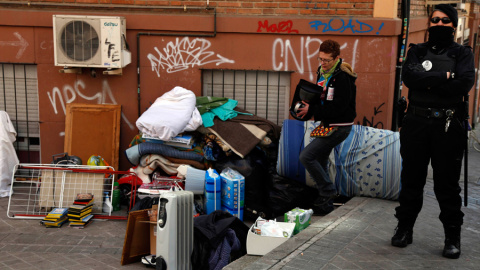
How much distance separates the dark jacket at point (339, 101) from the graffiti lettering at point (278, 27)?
6.35 feet

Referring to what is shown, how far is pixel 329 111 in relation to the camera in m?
6.32

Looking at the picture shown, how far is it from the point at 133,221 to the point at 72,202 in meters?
1.71

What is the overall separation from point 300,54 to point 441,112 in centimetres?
372

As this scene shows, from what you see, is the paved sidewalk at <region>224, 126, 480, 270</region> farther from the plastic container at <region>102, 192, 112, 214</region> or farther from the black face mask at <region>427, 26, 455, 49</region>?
the plastic container at <region>102, 192, 112, 214</region>

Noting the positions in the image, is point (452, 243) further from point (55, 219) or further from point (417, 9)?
point (417, 9)

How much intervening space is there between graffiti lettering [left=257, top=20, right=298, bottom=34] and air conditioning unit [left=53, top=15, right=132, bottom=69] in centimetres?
196

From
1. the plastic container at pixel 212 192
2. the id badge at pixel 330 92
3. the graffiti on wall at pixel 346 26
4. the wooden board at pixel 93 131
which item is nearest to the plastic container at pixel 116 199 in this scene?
the wooden board at pixel 93 131

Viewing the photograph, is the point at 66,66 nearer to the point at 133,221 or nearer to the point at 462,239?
the point at 133,221

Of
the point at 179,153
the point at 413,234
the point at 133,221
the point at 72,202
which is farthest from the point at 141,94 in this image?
the point at 413,234

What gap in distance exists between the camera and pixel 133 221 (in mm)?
5781

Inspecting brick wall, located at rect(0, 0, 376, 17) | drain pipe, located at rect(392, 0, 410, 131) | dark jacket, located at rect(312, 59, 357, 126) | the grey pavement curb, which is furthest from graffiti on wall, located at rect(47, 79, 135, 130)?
drain pipe, located at rect(392, 0, 410, 131)

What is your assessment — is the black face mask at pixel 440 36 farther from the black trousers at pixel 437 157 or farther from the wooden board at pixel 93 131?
the wooden board at pixel 93 131

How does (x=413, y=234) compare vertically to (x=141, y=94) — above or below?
below

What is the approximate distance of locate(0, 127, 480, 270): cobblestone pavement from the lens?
15.7 ft
